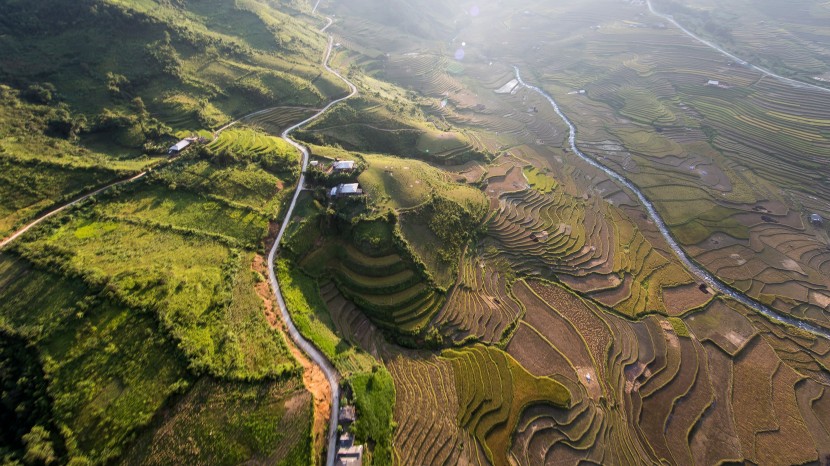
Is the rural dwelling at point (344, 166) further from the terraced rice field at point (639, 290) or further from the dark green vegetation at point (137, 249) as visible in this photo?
the dark green vegetation at point (137, 249)

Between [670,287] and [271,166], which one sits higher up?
[670,287]

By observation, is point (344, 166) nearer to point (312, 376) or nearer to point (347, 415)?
point (312, 376)

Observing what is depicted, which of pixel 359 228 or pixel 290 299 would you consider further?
pixel 359 228

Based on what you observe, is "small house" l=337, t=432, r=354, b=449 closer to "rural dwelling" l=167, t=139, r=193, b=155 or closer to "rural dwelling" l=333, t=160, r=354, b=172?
"rural dwelling" l=333, t=160, r=354, b=172

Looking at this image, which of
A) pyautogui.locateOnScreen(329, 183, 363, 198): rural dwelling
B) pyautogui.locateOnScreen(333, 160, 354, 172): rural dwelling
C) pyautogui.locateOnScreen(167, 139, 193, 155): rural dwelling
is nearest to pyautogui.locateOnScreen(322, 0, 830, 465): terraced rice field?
pyautogui.locateOnScreen(329, 183, 363, 198): rural dwelling

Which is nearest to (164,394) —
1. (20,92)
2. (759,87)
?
(20,92)

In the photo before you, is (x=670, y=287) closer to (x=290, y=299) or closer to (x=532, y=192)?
(x=532, y=192)

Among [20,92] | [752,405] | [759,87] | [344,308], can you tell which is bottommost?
[344,308]

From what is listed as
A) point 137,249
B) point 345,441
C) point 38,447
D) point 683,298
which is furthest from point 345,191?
point 683,298
